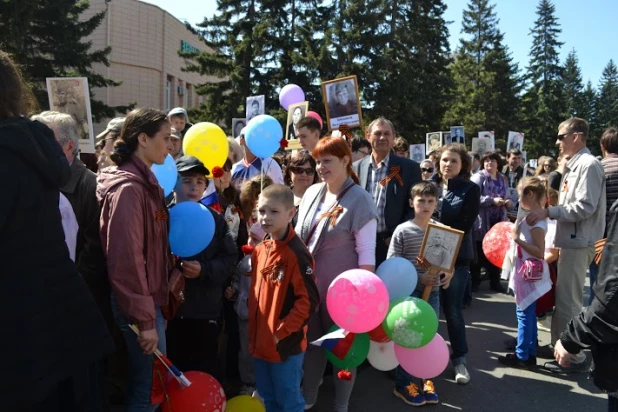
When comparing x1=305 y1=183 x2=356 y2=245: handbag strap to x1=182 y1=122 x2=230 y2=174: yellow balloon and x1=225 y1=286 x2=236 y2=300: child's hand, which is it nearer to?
x1=225 y1=286 x2=236 y2=300: child's hand

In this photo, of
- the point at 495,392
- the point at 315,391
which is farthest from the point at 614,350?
the point at 495,392

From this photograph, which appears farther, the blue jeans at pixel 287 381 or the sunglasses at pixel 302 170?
the sunglasses at pixel 302 170

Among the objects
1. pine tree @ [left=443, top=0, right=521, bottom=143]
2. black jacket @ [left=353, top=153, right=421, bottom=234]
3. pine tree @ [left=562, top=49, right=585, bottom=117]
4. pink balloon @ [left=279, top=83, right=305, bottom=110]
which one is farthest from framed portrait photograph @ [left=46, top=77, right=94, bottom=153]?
pine tree @ [left=562, top=49, right=585, bottom=117]

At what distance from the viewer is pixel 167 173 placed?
→ 11.7 ft

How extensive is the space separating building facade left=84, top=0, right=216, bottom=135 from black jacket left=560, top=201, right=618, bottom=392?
31.8 m

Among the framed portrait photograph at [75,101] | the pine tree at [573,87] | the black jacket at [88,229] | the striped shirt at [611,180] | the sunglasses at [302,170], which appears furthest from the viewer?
the pine tree at [573,87]

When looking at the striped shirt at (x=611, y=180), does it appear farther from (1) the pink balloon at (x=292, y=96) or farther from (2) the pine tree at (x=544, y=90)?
(2) the pine tree at (x=544, y=90)

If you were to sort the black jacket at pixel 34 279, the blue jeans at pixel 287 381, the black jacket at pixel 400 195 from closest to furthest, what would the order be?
the black jacket at pixel 34 279, the blue jeans at pixel 287 381, the black jacket at pixel 400 195

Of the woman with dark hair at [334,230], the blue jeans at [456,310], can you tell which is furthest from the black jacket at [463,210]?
the woman with dark hair at [334,230]

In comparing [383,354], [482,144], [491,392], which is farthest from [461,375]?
[482,144]

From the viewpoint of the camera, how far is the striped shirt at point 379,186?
430 centimetres

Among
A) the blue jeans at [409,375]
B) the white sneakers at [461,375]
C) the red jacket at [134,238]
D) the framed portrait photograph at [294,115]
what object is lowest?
the white sneakers at [461,375]

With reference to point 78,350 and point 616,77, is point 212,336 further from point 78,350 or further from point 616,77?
point 616,77

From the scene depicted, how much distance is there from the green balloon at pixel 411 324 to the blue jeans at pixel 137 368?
1.43 m
